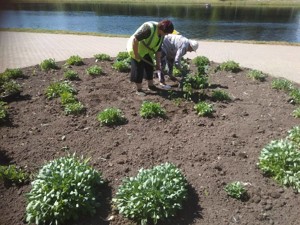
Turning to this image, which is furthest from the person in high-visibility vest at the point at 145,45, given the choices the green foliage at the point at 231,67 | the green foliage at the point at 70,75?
the green foliage at the point at 231,67

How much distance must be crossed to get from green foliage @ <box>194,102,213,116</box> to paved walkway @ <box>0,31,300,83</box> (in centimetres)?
457

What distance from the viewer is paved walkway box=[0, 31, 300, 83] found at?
1108 centimetres

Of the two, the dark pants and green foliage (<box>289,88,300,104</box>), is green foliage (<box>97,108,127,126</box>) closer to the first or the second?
the dark pants

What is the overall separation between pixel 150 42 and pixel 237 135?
2.83 meters

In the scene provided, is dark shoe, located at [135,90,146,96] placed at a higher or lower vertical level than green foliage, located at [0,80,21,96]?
lower

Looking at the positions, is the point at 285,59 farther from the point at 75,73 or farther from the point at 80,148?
the point at 80,148

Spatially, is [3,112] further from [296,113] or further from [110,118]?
[296,113]

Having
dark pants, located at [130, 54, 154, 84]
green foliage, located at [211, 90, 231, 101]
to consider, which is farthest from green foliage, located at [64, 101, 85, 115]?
green foliage, located at [211, 90, 231, 101]

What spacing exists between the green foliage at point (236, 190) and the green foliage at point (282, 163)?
2.11 ft

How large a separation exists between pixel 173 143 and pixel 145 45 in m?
2.57

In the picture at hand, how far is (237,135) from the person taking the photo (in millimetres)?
5836

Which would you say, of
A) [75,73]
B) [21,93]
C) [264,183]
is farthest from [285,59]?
[21,93]

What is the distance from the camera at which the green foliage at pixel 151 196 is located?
379 cm

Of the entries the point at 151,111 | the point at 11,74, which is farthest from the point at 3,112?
the point at 151,111
